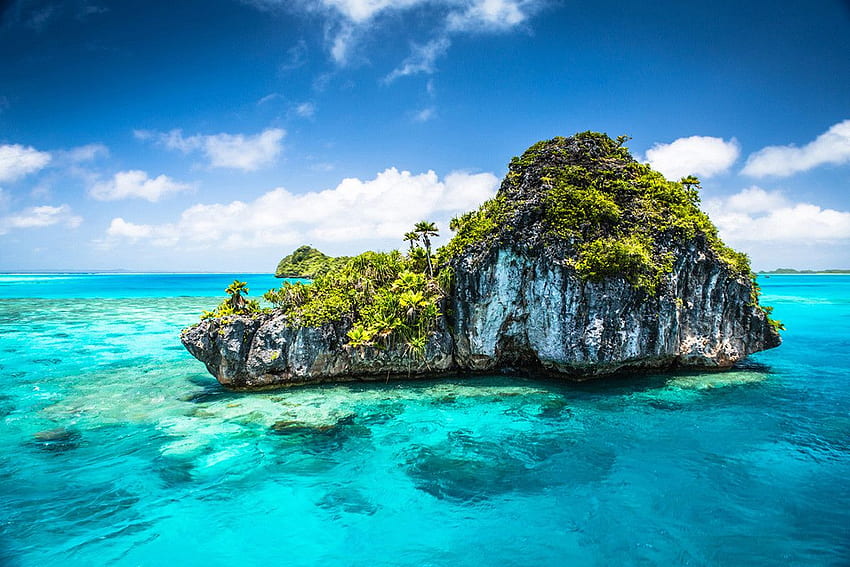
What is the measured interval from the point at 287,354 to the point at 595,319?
12463mm

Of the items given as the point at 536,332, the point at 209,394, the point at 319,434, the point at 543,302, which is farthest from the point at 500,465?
the point at 209,394

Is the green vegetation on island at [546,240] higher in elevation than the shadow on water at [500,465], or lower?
higher

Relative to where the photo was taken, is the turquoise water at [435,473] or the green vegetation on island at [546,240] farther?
the green vegetation on island at [546,240]

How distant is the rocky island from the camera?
627 inches

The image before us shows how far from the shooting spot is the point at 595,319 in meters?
15.8

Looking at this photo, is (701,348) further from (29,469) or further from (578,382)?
(29,469)

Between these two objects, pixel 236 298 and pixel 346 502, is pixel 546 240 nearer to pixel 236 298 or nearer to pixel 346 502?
pixel 346 502

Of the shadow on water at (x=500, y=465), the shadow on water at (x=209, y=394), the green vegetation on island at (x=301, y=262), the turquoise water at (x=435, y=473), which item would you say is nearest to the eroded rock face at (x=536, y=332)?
the shadow on water at (x=209, y=394)

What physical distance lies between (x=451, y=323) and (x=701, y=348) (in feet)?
34.9

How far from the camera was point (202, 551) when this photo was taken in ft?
26.4

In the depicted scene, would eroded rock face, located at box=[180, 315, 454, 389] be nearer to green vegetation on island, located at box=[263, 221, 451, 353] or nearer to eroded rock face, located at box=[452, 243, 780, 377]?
green vegetation on island, located at box=[263, 221, 451, 353]

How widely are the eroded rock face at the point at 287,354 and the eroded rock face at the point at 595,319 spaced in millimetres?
2174

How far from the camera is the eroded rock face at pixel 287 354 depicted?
16.4 metres

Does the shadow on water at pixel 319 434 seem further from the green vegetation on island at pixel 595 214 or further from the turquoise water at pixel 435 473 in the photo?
the green vegetation on island at pixel 595 214
